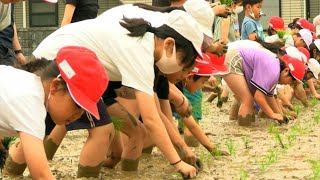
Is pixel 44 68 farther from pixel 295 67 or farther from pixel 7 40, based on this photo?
pixel 295 67

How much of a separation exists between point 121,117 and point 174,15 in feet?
2.40

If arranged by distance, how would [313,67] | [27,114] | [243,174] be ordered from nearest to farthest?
[27,114] < [243,174] < [313,67]

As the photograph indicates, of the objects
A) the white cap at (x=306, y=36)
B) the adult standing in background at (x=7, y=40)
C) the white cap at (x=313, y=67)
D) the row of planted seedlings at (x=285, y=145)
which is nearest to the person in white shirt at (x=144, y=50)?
the row of planted seedlings at (x=285, y=145)

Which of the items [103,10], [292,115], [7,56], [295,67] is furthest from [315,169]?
[103,10]

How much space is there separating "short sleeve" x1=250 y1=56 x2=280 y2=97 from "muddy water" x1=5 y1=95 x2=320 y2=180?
0.39 meters

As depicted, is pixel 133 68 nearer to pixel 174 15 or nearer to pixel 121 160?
pixel 174 15

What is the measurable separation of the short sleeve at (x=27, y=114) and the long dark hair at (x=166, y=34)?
3.86 ft

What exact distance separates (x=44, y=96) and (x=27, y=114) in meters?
0.18

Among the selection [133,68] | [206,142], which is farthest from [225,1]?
[133,68]

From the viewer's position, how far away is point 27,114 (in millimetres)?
3307

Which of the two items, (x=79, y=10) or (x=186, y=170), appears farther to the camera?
(x=79, y=10)

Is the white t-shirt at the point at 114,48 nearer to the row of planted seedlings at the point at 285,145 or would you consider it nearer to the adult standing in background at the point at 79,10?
the row of planted seedlings at the point at 285,145

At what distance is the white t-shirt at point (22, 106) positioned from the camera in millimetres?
3307

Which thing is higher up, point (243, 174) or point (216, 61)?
point (216, 61)
